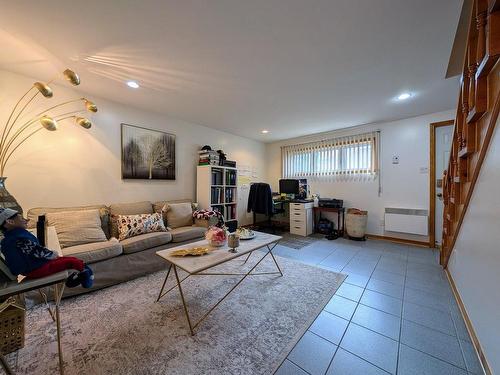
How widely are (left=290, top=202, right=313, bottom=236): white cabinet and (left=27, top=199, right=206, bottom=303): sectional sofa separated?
7.04ft

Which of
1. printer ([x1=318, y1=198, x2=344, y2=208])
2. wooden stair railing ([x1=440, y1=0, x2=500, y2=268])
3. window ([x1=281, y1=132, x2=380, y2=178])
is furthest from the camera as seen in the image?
printer ([x1=318, y1=198, x2=344, y2=208])

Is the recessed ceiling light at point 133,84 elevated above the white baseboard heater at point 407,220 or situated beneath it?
elevated above

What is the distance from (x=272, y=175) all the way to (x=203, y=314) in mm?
4292

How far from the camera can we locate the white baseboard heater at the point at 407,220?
334cm

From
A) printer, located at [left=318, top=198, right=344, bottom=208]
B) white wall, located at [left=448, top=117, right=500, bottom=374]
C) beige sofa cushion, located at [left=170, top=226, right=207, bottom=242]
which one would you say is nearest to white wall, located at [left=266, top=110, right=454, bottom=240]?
printer, located at [left=318, top=198, right=344, bottom=208]

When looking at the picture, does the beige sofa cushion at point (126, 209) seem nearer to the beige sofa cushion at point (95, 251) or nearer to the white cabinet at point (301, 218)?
the beige sofa cushion at point (95, 251)

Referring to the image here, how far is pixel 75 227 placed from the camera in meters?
2.14

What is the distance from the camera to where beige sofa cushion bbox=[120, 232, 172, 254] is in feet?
7.36

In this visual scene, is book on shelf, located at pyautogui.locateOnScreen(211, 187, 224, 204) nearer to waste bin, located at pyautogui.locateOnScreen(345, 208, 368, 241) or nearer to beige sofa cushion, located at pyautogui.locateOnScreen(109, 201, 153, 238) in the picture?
beige sofa cushion, located at pyautogui.locateOnScreen(109, 201, 153, 238)

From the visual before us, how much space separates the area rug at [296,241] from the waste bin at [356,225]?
0.69 metres

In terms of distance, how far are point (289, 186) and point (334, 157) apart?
120cm

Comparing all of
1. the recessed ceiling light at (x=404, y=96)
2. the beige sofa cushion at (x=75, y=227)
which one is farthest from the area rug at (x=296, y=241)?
the beige sofa cushion at (x=75, y=227)

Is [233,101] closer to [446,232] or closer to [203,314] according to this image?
[203,314]

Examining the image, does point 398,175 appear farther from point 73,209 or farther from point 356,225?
point 73,209
